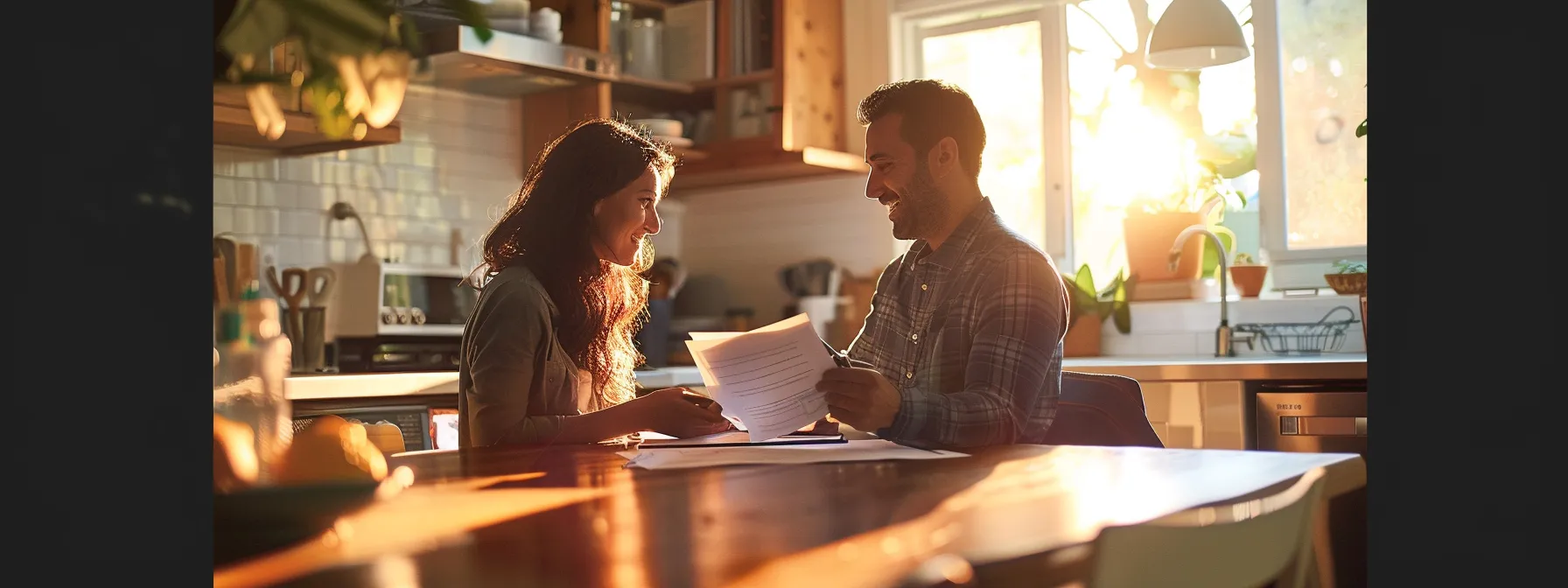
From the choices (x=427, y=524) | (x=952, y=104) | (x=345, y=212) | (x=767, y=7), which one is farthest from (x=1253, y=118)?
(x=427, y=524)

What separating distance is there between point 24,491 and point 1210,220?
13.7ft

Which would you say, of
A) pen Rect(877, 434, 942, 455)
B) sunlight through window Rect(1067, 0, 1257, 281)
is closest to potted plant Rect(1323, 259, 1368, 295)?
sunlight through window Rect(1067, 0, 1257, 281)

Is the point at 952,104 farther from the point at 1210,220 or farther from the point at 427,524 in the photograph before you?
the point at 1210,220

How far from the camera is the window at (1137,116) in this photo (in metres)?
3.96

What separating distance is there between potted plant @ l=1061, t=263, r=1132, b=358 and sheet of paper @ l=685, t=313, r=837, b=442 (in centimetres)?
272

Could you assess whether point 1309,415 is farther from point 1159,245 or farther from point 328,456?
point 328,456

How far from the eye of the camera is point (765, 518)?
932mm

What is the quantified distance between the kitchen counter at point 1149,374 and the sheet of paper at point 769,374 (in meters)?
1.33

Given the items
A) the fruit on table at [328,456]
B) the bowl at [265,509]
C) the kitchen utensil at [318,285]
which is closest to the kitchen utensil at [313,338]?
the kitchen utensil at [318,285]

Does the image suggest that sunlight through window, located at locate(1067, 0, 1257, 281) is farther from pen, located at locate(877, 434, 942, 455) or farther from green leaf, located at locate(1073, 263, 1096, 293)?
pen, located at locate(877, 434, 942, 455)

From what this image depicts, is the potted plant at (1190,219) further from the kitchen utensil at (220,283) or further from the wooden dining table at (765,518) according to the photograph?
the kitchen utensil at (220,283)

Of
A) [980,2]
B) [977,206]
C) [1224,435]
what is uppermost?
[980,2]

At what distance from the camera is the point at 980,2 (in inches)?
180

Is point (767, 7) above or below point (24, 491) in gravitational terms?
above
